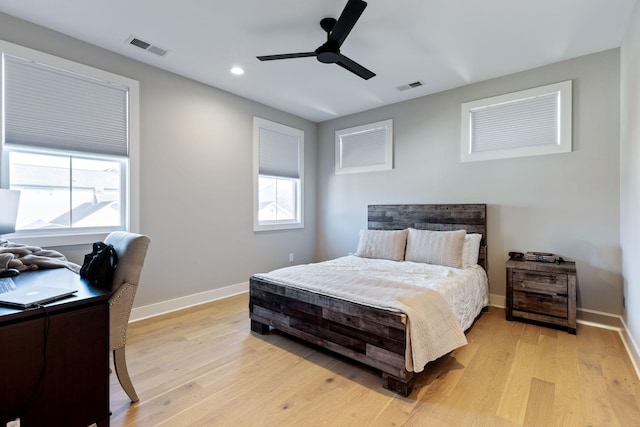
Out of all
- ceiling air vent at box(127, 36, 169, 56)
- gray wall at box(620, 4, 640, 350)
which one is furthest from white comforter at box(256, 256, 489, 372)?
ceiling air vent at box(127, 36, 169, 56)

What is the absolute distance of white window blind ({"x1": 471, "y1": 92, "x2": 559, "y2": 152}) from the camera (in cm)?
320

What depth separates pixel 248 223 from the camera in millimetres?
4164

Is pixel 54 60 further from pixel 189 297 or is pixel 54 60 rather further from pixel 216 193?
pixel 189 297

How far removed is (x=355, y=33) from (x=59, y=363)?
116 inches

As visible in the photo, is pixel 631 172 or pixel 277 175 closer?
pixel 631 172

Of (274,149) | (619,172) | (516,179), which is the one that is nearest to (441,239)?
(516,179)

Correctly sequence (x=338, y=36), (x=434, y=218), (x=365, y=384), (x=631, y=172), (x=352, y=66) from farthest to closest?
(x=434, y=218)
(x=352, y=66)
(x=631, y=172)
(x=338, y=36)
(x=365, y=384)

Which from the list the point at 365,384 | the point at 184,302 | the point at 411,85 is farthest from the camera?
the point at 411,85

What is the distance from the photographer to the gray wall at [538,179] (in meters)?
2.89

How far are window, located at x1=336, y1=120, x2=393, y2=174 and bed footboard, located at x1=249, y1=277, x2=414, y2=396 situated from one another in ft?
8.67

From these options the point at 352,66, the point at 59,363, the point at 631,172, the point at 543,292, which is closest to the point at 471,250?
the point at 543,292

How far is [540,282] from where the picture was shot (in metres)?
2.86

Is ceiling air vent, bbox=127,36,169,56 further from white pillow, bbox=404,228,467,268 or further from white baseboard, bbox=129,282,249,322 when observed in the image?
white pillow, bbox=404,228,467,268

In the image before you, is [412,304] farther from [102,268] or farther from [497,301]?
[497,301]
